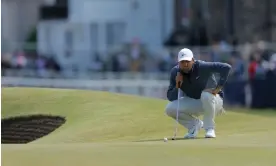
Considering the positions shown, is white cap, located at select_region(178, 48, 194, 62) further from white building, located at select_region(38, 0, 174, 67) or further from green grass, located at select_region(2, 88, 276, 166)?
white building, located at select_region(38, 0, 174, 67)

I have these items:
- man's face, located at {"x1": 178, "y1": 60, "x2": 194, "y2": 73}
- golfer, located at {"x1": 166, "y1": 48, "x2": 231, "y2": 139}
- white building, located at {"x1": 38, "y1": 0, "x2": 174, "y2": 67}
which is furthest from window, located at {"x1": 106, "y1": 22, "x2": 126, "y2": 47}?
man's face, located at {"x1": 178, "y1": 60, "x2": 194, "y2": 73}

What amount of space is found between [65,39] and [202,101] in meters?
36.7

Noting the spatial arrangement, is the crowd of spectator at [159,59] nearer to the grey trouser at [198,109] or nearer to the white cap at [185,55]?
the grey trouser at [198,109]

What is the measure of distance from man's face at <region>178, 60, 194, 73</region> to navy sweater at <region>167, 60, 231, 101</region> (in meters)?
0.09

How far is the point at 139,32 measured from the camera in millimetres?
46781

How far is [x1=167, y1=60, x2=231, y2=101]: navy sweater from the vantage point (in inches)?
515

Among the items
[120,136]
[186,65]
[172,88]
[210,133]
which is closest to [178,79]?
[186,65]

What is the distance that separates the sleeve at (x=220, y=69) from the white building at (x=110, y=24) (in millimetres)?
31565

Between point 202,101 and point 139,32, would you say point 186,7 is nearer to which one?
point 139,32

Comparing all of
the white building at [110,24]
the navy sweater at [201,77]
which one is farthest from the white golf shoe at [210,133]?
the white building at [110,24]

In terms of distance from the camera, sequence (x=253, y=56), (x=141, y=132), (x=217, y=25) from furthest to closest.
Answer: (x=217, y=25), (x=253, y=56), (x=141, y=132)

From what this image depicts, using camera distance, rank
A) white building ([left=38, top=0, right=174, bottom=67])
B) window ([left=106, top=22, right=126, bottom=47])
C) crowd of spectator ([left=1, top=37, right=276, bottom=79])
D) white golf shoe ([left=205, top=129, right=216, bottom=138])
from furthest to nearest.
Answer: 1. window ([left=106, top=22, right=126, bottom=47])
2. white building ([left=38, top=0, right=174, bottom=67])
3. crowd of spectator ([left=1, top=37, right=276, bottom=79])
4. white golf shoe ([left=205, top=129, right=216, bottom=138])

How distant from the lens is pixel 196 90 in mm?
13469

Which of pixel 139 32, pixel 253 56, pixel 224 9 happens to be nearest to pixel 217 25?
pixel 224 9
